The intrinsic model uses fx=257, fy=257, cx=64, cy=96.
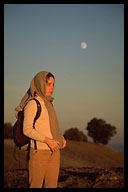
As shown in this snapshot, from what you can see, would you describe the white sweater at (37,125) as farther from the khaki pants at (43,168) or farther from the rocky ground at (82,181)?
the rocky ground at (82,181)

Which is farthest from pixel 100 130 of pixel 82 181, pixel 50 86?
pixel 50 86

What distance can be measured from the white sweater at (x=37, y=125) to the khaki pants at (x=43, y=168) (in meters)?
0.10

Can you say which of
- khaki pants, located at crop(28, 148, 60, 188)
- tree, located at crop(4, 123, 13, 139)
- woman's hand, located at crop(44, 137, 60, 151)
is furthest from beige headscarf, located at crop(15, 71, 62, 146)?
tree, located at crop(4, 123, 13, 139)

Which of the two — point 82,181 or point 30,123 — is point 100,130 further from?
point 30,123

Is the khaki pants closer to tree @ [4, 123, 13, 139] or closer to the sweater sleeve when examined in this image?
the sweater sleeve

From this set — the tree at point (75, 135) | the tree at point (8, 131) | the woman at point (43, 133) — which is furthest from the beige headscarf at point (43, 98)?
the tree at point (75, 135)

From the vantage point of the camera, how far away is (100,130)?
39.5 meters

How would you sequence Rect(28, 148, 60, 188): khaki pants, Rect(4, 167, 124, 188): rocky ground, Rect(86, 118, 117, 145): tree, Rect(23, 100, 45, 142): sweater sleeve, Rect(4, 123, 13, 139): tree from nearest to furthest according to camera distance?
Rect(23, 100, 45, 142): sweater sleeve
Rect(28, 148, 60, 188): khaki pants
Rect(4, 167, 124, 188): rocky ground
Rect(4, 123, 13, 139): tree
Rect(86, 118, 117, 145): tree

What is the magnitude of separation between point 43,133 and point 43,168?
0.44 meters

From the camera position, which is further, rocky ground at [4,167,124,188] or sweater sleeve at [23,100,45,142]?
rocky ground at [4,167,124,188]

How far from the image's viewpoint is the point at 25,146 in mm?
3258

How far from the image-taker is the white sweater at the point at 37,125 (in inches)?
121

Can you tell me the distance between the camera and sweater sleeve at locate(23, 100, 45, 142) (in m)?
3.06

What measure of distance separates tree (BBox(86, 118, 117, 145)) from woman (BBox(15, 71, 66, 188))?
120ft
